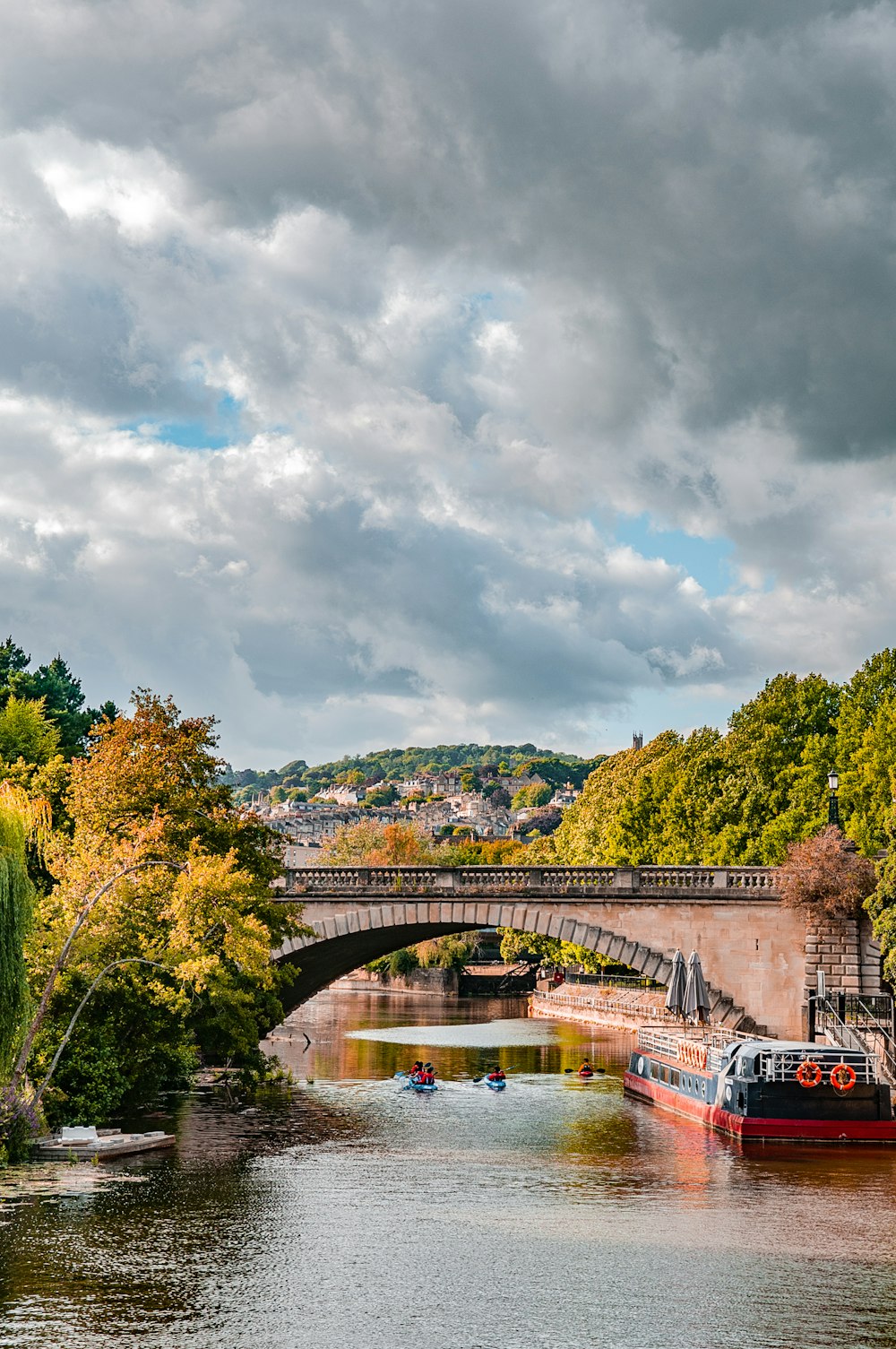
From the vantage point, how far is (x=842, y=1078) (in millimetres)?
41312

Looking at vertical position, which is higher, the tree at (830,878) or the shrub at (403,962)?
the tree at (830,878)

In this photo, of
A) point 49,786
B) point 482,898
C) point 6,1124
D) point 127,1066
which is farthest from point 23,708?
point 6,1124

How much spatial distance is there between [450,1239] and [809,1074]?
49.9 ft

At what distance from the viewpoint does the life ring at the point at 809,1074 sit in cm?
4134

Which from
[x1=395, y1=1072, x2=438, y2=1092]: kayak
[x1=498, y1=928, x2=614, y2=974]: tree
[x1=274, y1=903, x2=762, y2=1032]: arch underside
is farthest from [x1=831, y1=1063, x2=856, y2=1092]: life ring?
[x1=498, y1=928, x2=614, y2=974]: tree

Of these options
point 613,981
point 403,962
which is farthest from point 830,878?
point 403,962

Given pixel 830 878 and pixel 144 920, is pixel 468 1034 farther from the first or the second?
pixel 144 920

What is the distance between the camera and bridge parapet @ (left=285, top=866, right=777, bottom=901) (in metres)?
54.5

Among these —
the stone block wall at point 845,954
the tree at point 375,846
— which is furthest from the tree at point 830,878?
the tree at point 375,846

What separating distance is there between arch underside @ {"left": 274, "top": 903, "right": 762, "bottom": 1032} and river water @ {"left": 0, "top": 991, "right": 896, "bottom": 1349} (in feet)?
23.0

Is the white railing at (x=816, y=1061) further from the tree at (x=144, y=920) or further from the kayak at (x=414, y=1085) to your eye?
the kayak at (x=414, y=1085)

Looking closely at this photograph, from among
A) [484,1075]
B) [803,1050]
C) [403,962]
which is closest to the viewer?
[803,1050]

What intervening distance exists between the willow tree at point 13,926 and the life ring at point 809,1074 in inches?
802

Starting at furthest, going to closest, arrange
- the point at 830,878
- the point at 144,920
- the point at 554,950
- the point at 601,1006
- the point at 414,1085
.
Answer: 1. the point at 554,950
2. the point at 601,1006
3. the point at 414,1085
4. the point at 830,878
5. the point at 144,920
